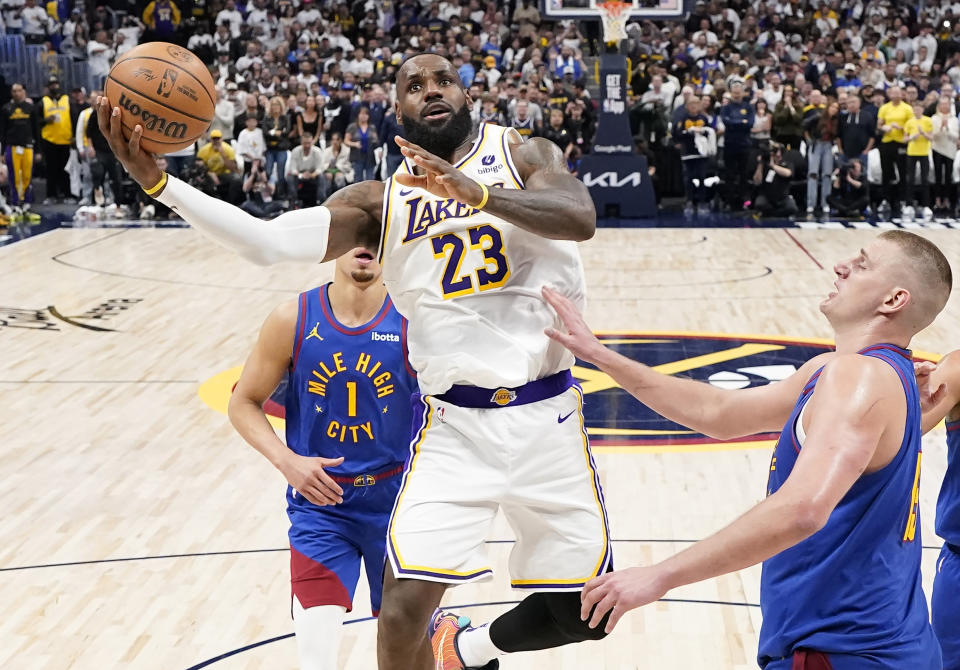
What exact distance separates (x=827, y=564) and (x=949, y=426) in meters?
0.97

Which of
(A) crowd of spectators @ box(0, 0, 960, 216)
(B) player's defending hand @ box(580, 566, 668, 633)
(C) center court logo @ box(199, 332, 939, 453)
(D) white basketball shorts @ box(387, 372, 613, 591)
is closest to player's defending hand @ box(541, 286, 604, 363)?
(D) white basketball shorts @ box(387, 372, 613, 591)

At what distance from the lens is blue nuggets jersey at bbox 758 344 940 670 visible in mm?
2797

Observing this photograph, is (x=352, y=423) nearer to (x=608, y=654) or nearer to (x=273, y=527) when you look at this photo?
(x=608, y=654)

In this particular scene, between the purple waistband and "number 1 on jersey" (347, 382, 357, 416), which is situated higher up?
the purple waistband

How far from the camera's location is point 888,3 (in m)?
23.3

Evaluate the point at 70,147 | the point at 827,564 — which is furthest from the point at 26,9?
the point at 827,564

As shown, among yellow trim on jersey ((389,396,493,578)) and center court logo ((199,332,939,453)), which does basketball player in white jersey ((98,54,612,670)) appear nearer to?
yellow trim on jersey ((389,396,493,578))

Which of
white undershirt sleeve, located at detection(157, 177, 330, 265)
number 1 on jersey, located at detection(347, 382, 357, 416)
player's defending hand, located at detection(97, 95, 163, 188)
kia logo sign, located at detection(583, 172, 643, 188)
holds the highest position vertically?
player's defending hand, located at detection(97, 95, 163, 188)

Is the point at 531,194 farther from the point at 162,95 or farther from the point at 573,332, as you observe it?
the point at 162,95

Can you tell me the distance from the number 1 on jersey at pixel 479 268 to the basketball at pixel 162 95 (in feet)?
2.82

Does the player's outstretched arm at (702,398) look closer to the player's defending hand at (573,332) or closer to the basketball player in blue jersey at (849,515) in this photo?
the player's defending hand at (573,332)

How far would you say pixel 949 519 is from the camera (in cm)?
Answer: 362

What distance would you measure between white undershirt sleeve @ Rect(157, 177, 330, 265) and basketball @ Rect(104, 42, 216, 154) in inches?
8.6

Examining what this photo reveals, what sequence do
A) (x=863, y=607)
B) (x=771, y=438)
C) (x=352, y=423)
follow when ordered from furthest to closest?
(x=771, y=438), (x=352, y=423), (x=863, y=607)
